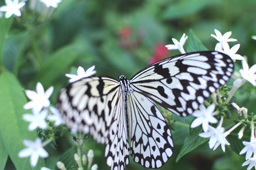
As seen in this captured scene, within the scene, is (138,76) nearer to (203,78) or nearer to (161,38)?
(203,78)

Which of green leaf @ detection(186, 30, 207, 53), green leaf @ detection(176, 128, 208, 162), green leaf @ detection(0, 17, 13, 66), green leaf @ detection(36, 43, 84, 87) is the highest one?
green leaf @ detection(0, 17, 13, 66)

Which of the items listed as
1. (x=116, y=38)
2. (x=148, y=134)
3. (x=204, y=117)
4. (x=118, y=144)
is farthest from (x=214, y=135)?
(x=116, y=38)

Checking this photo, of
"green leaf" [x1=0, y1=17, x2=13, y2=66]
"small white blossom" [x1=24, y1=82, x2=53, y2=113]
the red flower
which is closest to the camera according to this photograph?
"small white blossom" [x1=24, y1=82, x2=53, y2=113]

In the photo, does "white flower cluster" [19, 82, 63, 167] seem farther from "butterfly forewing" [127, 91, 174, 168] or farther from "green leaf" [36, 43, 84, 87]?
"green leaf" [36, 43, 84, 87]

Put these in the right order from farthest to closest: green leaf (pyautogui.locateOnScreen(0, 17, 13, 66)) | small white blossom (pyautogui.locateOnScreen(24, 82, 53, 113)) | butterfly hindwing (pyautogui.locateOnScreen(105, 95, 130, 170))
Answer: green leaf (pyautogui.locateOnScreen(0, 17, 13, 66)) < butterfly hindwing (pyautogui.locateOnScreen(105, 95, 130, 170)) < small white blossom (pyautogui.locateOnScreen(24, 82, 53, 113))

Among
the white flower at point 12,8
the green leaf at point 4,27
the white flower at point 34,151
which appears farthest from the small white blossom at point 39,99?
the green leaf at point 4,27

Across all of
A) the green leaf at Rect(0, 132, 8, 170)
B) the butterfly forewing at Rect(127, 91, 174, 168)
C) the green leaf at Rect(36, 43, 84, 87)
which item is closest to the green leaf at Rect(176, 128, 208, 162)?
the butterfly forewing at Rect(127, 91, 174, 168)

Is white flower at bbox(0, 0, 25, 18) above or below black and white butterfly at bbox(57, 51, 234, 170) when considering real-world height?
above

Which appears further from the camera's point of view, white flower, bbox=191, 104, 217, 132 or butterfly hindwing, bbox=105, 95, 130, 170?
butterfly hindwing, bbox=105, 95, 130, 170
